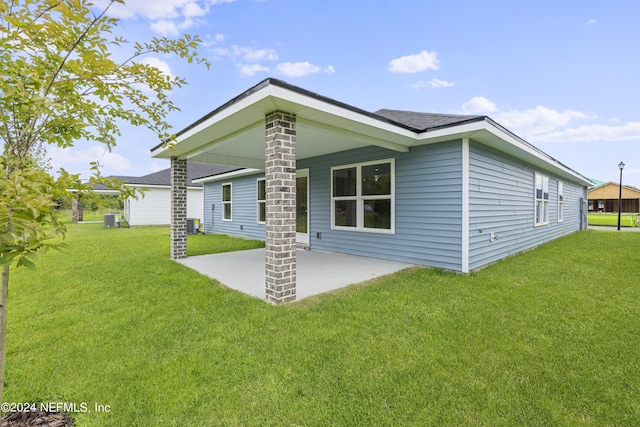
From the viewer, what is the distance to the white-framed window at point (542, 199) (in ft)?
28.2

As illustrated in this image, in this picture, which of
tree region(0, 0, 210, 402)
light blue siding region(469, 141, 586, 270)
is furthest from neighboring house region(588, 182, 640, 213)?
tree region(0, 0, 210, 402)

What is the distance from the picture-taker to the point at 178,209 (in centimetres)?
647

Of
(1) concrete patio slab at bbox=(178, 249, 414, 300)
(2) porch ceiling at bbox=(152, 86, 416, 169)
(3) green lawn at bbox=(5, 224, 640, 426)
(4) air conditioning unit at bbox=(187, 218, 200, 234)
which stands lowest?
(3) green lawn at bbox=(5, 224, 640, 426)

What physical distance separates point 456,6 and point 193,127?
7.36 metres

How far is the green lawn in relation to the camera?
5.89ft

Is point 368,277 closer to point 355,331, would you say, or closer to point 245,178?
point 355,331

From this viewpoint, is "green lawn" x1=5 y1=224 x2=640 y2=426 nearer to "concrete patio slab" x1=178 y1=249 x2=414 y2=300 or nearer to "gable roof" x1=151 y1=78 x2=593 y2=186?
"concrete patio slab" x1=178 y1=249 x2=414 y2=300

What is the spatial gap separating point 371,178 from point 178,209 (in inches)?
175

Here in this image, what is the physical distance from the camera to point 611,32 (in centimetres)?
717

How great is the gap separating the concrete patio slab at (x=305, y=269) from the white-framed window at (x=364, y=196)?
0.81 m

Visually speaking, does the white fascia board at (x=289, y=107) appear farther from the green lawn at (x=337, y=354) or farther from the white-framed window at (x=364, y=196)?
the green lawn at (x=337, y=354)

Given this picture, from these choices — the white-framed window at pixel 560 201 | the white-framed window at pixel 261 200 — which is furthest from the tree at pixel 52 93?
the white-framed window at pixel 560 201

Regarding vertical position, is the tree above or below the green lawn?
above

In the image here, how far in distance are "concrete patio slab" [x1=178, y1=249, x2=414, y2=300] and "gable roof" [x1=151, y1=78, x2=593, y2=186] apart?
227 centimetres
